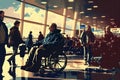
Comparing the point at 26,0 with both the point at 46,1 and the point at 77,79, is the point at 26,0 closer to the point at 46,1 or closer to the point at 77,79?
the point at 46,1

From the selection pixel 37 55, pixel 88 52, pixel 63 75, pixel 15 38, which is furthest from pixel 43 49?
pixel 88 52

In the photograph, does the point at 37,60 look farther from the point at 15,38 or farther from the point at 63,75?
the point at 15,38

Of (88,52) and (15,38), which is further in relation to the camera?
(88,52)

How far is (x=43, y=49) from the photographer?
18.9 feet

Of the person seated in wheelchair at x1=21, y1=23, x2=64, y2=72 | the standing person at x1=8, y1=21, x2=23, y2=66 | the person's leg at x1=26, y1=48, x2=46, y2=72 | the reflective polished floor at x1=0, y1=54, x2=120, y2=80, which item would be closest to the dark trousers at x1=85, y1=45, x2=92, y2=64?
the reflective polished floor at x1=0, y1=54, x2=120, y2=80

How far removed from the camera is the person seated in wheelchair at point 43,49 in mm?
5570

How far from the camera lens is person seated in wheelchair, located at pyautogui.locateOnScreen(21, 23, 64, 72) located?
18.3 feet

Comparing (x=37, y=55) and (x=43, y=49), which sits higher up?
(x=43, y=49)

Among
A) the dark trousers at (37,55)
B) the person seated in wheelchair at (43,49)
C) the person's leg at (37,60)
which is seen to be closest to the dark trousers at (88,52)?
the person seated in wheelchair at (43,49)

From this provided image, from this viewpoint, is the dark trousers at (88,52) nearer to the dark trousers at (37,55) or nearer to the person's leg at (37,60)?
the dark trousers at (37,55)

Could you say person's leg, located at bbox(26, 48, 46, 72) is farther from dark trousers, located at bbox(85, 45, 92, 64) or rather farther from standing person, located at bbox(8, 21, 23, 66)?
dark trousers, located at bbox(85, 45, 92, 64)

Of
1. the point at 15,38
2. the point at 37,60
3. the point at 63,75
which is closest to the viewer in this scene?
the point at 37,60

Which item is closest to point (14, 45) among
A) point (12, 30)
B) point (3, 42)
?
point (12, 30)

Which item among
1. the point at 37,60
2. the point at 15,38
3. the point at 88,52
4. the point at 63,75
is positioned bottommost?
the point at 63,75
